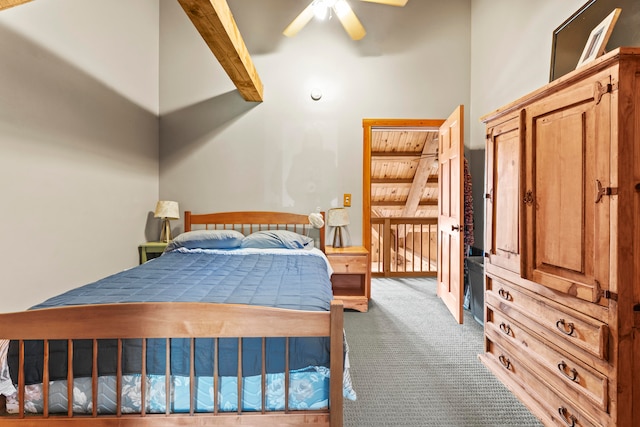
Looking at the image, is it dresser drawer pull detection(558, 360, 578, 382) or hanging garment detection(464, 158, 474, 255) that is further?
hanging garment detection(464, 158, 474, 255)

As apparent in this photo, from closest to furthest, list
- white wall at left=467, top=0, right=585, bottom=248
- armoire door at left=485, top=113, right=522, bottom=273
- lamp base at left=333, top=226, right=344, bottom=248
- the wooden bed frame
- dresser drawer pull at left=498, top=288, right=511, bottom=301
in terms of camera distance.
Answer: the wooden bed frame, armoire door at left=485, top=113, right=522, bottom=273, dresser drawer pull at left=498, top=288, right=511, bottom=301, white wall at left=467, top=0, right=585, bottom=248, lamp base at left=333, top=226, right=344, bottom=248

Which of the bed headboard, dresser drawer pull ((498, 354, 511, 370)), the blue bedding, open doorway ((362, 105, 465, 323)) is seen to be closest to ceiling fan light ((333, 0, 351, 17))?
open doorway ((362, 105, 465, 323))

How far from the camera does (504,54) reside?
9.50ft

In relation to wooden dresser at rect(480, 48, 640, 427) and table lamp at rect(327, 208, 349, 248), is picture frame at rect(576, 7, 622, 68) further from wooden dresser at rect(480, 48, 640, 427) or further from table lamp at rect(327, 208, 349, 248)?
table lamp at rect(327, 208, 349, 248)

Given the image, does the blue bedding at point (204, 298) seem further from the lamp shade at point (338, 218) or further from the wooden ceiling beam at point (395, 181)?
the wooden ceiling beam at point (395, 181)

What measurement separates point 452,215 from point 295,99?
2.14 meters

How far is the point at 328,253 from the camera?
3.12 m

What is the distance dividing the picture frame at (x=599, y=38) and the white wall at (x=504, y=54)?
449 millimetres

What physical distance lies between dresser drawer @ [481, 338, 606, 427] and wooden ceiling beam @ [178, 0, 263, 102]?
273 centimetres

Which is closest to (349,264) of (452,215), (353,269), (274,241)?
(353,269)

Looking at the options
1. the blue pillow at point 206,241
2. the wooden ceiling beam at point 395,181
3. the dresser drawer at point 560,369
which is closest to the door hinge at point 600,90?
the dresser drawer at point 560,369

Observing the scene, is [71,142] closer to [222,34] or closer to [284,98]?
[222,34]

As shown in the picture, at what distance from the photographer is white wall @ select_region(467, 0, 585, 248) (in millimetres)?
2359

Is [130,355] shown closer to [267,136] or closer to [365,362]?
[365,362]
